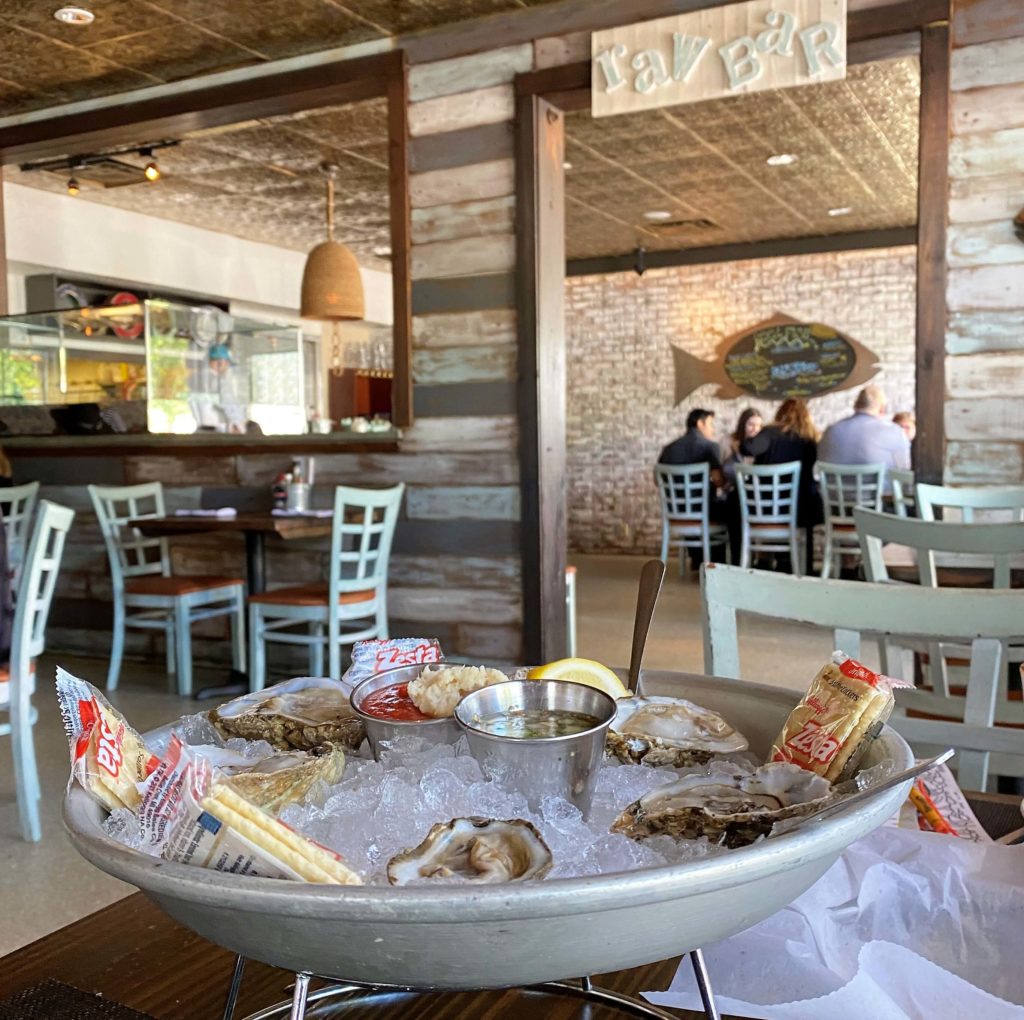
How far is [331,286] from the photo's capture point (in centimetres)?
588

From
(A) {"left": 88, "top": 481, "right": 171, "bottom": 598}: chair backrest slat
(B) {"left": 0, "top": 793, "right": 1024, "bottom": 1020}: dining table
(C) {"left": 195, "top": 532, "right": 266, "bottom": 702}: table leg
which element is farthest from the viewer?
(A) {"left": 88, "top": 481, "right": 171, "bottom": 598}: chair backrest slat

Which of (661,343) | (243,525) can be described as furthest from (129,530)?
(661,343)

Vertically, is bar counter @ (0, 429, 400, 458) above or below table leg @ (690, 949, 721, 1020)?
above

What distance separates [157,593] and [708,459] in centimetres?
478

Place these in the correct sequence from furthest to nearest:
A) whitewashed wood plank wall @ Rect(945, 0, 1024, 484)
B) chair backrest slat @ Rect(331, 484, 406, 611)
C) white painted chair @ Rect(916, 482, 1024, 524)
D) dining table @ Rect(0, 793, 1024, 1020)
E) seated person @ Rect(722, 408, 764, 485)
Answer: seated person @ Rect(722, 408, 764, 485)
chair backrest slat @ Rect(331, 484, 406, 611)
whitewashed wood plank wall @ Rect(945, 0, 1024, 484)
white painted chair @ Rect(916, 482, 1024, 524)
dining table @ Rect(0, 793, 1024, 1020)

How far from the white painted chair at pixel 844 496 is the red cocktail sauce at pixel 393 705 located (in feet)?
19.4

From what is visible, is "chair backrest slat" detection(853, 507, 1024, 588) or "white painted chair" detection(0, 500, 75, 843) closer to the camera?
"chair backrest slat" detection(853, 507, 1024, 588)

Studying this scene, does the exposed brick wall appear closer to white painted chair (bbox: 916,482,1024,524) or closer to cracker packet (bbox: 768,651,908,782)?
white painted chair (bbox: 916,482,1024,524)

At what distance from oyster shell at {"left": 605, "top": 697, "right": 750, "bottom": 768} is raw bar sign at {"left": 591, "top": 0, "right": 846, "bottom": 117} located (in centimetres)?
328

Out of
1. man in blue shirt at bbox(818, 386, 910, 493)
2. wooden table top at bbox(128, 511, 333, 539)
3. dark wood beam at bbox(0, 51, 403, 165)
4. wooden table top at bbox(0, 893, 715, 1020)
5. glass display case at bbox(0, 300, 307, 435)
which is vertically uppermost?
dark wood beam at bbox(0, 51, 403, 165)

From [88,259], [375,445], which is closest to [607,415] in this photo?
[88,259]

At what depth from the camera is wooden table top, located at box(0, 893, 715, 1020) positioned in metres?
0.61

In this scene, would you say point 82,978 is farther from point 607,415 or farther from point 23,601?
point 607,415

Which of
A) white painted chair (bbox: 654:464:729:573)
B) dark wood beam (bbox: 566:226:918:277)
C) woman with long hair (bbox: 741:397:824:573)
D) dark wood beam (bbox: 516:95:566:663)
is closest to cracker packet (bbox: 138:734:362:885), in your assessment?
dark wood beam (bbox: 516:95:566:663)
